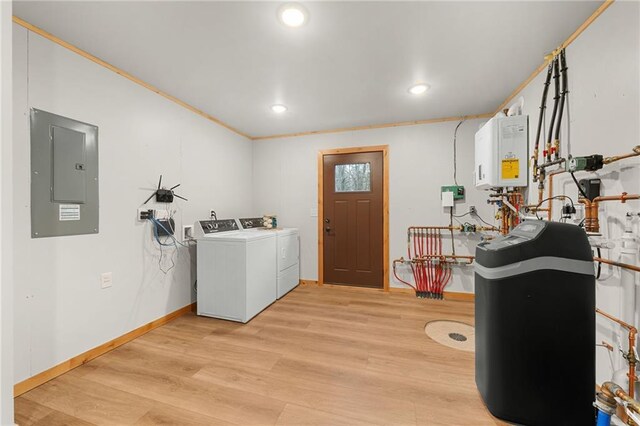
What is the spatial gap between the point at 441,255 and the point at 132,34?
3.81 metres

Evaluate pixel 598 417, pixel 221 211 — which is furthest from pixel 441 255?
pixel 221 211

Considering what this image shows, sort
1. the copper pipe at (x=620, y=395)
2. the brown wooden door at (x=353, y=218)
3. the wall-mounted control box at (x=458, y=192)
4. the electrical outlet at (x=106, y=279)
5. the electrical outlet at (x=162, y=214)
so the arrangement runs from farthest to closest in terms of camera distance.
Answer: the brown wooden door at (x=353, y=218) < the wall-mounted control box at (x=458, y=192) < the electrical outlet at (x=162, y=214) < the electrical outlet at (x=106, y=279) < the copper pipe at (x=620, y=395)

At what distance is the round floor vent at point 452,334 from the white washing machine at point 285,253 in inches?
72.2

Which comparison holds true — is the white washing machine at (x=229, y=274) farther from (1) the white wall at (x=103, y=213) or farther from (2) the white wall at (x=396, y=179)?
(2) the white wall at (x=396, y=179)

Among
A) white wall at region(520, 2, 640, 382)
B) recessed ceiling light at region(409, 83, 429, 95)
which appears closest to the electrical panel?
white wall at region(520, 2, 640, 382)

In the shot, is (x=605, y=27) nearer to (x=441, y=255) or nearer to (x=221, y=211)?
(x=441, y=255)

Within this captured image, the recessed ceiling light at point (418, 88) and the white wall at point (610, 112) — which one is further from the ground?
the recessed ceiling light at point (418, 88)

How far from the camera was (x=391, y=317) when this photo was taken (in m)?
2.74

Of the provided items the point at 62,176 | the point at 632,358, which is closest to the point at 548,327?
the point at 632,358

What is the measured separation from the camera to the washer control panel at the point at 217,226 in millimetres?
2809

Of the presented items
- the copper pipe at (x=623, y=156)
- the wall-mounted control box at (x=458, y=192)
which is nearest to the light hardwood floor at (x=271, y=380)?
the copper pipe at (x=623, y=156)

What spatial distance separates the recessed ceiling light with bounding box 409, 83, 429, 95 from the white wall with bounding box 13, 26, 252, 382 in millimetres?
2530

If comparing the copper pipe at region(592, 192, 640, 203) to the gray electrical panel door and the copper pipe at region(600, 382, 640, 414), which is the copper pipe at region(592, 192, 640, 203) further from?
the gray electrical panel door

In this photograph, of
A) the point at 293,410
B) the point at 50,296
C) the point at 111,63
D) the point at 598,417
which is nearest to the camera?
the point at 598,417
